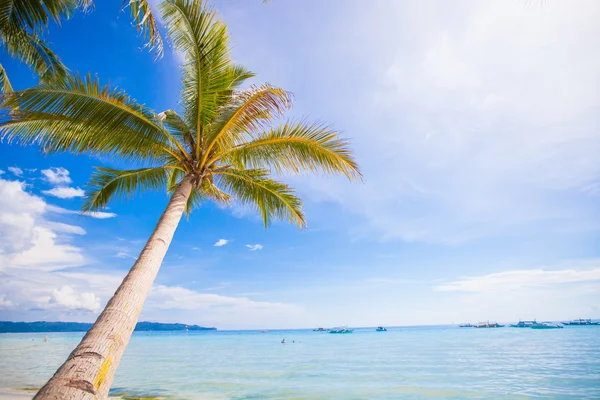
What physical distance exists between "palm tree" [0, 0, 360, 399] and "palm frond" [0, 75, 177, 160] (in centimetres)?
1

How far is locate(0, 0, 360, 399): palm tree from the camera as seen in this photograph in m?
4.92

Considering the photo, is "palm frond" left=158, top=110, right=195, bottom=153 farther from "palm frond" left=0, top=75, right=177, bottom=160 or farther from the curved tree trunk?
the curved tree trunk

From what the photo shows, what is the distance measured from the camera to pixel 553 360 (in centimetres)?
2447

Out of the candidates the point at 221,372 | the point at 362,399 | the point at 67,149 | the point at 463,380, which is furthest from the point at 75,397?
the point at 221,372

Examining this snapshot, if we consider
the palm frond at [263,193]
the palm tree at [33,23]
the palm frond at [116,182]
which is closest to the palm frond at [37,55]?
the palm tree at [33,23]

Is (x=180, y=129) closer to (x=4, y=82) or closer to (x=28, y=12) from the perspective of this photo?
(x=28, y=12)

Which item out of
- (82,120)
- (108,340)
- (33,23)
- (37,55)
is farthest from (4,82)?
(108,340)

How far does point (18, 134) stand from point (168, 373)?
20395 millimetres

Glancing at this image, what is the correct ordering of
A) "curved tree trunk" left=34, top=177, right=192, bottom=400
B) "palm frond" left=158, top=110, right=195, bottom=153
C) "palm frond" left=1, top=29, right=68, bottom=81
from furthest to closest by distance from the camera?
"palm frond" left=1, top=29, right=68, bottom=81, "palm frond" left=158, top=110, right=195, bottom=153, "curved tree trunk" left=34, top=177, right=192, bottom=400

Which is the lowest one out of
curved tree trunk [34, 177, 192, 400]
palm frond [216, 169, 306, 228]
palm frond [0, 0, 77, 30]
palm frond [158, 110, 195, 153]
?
curved tree trunk [34, 177, 192, 400]

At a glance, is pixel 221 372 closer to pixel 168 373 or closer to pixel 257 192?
pixel 168 373

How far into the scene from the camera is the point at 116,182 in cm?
754

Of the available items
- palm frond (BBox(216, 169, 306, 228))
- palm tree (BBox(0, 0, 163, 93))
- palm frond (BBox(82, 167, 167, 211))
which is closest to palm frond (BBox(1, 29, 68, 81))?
palm tree (BBox(0, 0, 163, 93))

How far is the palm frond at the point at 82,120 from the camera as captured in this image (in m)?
4.90
